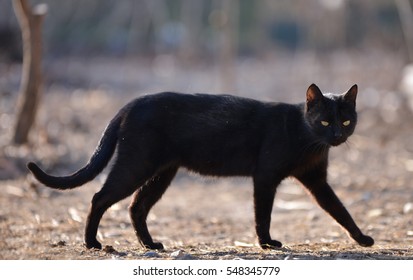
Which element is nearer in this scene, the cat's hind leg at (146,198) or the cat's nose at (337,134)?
the cat's nose at (337,134)

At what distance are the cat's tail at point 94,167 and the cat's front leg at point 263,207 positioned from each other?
1082 mm

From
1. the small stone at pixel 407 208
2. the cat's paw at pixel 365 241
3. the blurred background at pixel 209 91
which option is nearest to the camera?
the cat's paw at pixel 365 241

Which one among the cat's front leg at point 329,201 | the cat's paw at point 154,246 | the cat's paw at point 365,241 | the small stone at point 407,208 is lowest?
the cat's paw at point 154,246

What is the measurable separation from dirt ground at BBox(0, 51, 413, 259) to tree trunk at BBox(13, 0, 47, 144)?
0.29m

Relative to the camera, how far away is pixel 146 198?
583cm

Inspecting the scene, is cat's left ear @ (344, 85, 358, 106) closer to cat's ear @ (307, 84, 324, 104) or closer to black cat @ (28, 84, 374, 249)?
black cat @ (28, 84, 374, 249)

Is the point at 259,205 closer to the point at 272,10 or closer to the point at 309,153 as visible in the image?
the point at 309,153

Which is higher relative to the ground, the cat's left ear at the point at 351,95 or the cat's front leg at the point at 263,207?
the cat's left ear at the point at 351,95

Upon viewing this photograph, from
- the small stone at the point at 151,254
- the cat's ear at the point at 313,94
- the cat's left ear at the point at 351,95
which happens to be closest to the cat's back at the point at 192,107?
the cat's ear at the point at 313,94

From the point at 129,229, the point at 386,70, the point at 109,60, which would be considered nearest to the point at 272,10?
the point at 109,60

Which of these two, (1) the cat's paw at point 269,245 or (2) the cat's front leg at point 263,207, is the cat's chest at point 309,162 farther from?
(1) the cat's paw at point 269,245

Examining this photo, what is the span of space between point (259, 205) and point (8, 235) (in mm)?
1932

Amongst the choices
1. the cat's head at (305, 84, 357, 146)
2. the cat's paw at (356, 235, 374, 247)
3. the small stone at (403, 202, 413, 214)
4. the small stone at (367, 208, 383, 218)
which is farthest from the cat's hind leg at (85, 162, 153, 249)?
the small stone at (403, 202, 413, 214)

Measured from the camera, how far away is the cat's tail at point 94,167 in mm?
5383
